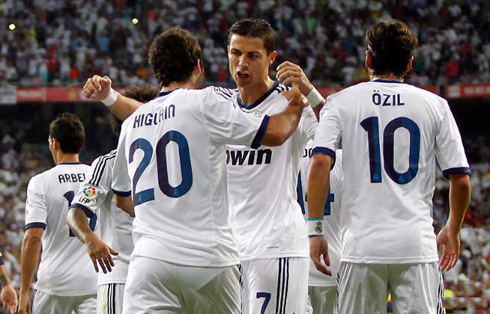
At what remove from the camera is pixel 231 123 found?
5.28 m

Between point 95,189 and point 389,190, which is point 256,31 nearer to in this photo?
point 389,190

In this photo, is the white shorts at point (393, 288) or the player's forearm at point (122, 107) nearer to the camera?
the white shorts at point (393, 288)

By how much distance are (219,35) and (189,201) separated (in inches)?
1014

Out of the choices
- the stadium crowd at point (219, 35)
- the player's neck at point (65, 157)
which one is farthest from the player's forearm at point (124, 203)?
the stadium crowd at point (219, 35)

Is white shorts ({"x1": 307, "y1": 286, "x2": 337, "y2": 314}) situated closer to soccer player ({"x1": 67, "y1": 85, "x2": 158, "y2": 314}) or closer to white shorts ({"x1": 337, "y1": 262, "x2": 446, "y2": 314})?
soccer player ({"x1": 67, "y1": 85, "x2": 158, "y2": 314})

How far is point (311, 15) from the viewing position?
3198 cm

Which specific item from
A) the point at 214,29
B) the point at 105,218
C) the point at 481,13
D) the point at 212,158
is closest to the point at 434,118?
the point at 212,158

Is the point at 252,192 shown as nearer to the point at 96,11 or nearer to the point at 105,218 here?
the point at 105,218

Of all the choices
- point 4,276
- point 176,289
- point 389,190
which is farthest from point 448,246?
point 4,276

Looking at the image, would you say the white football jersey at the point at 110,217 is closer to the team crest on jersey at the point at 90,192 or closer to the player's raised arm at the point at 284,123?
the team crest on jersey at the point at 90,192

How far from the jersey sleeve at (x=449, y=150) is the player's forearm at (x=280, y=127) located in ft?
3.36

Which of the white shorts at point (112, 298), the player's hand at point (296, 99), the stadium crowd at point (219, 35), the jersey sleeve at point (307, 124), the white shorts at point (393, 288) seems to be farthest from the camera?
the stadium crowd at point (219, 35)

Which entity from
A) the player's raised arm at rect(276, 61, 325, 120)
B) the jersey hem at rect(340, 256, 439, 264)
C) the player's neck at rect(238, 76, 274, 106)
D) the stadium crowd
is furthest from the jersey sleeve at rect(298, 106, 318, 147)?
the stadium crowd

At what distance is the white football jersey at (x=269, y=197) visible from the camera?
6.04m
